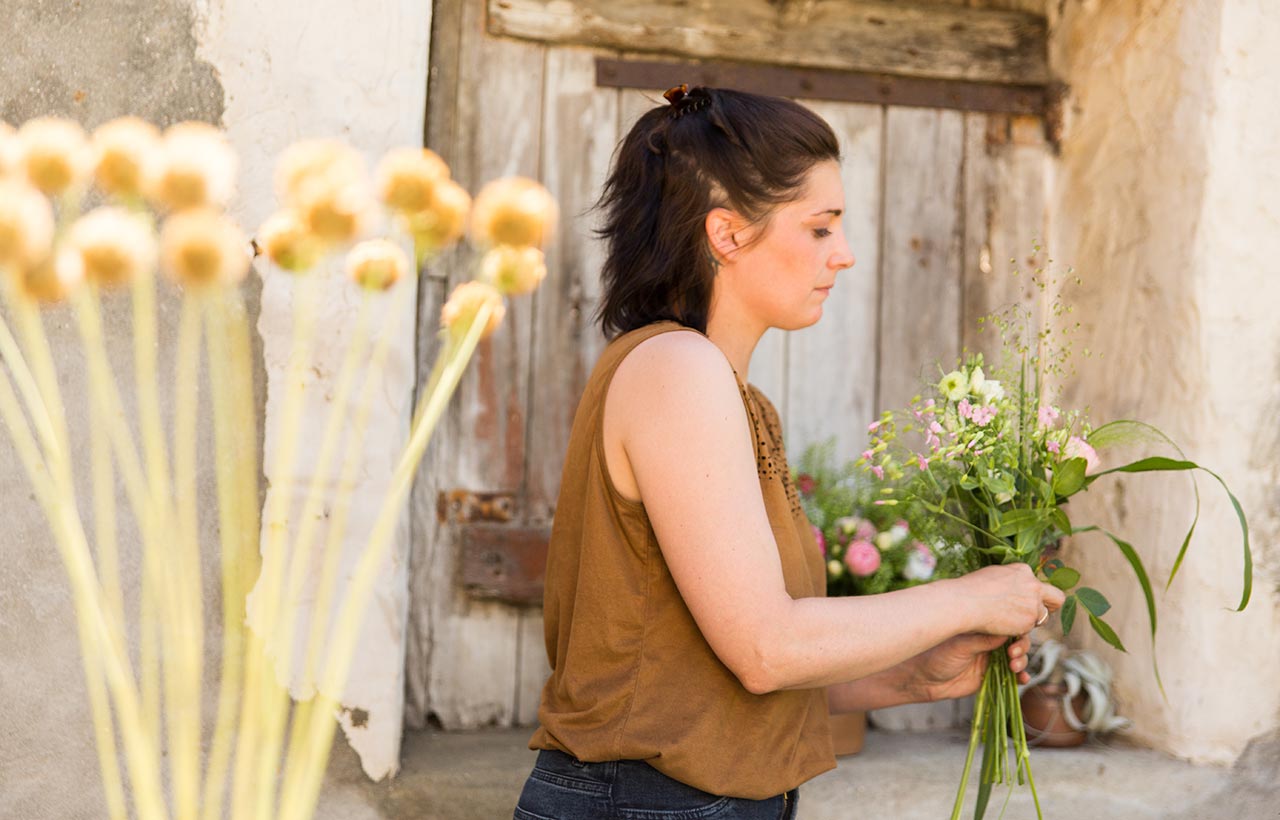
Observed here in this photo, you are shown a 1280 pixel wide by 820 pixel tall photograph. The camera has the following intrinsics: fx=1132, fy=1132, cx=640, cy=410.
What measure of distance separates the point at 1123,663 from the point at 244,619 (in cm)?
174

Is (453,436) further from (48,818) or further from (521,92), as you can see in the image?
(48,818)

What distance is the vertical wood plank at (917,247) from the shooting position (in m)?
2.57

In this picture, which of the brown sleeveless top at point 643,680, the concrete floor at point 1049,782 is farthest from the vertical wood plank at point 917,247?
the brown sleeveless top at point 643,680

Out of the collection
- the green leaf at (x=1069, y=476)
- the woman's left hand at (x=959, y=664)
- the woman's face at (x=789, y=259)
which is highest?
the woman's face at (x=789, y=259)

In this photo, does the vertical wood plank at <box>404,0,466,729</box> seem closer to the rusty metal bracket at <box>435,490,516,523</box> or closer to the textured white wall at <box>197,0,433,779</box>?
the rusty metal bracket at <box>435,490,516,523</box>

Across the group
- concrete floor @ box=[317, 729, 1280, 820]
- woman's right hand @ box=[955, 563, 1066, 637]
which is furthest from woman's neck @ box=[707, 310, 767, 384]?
concrete floor @ box=[317, 729, 1280, 820]

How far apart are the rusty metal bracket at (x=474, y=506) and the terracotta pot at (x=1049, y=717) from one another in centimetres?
116

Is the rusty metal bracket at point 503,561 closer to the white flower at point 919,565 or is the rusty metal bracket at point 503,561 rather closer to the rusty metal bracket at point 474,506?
the rusty metal bracket at point 474,506

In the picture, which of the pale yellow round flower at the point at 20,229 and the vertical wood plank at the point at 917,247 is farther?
the vertical wood plank at the point at 917,247

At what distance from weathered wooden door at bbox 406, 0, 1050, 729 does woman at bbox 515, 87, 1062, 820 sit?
0.77 meters

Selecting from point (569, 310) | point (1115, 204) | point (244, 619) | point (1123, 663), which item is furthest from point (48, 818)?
point (1115, 204)

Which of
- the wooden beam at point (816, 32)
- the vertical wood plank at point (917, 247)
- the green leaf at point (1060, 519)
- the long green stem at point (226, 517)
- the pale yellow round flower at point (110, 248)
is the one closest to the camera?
the pale yellow round flower at point (110, 248)

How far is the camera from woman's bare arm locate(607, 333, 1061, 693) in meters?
1.25

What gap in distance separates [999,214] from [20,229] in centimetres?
232
